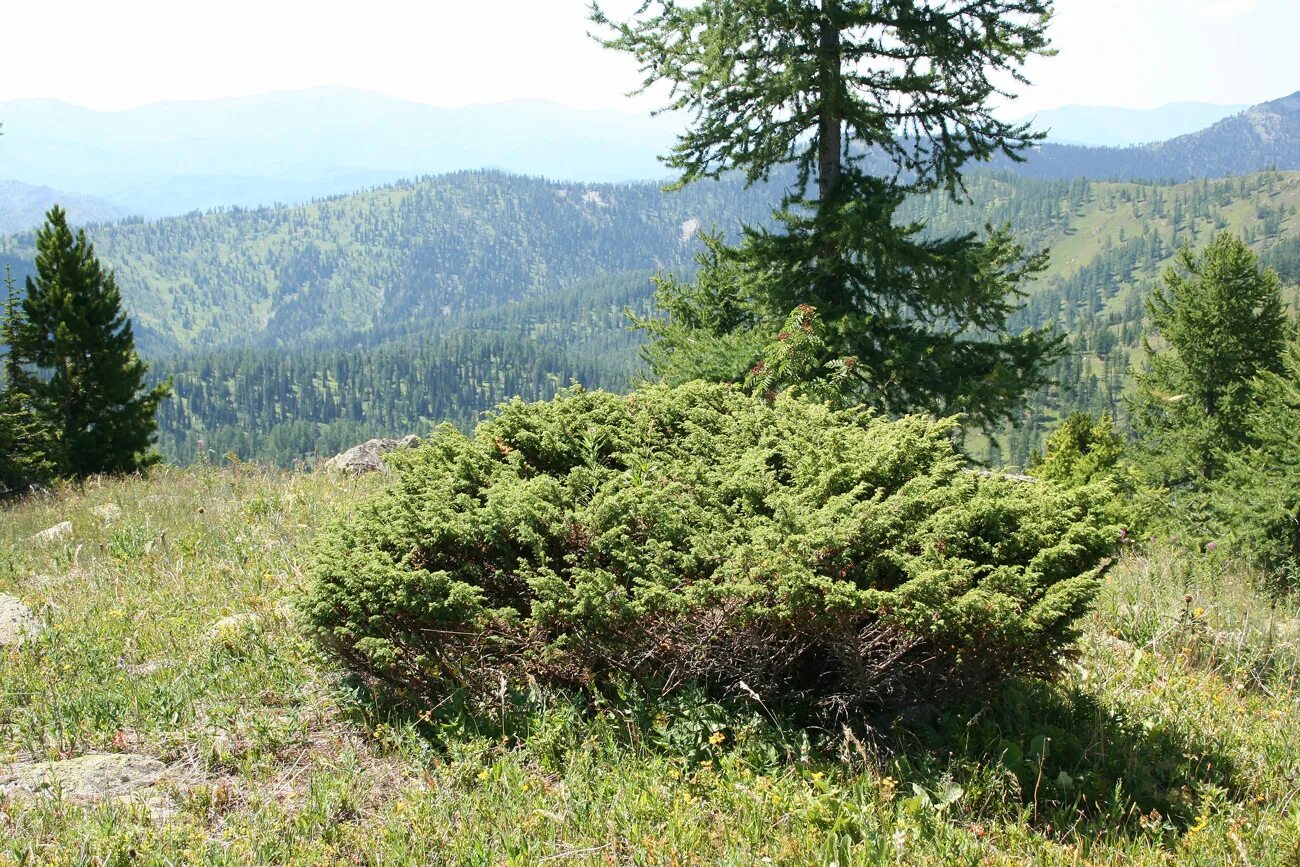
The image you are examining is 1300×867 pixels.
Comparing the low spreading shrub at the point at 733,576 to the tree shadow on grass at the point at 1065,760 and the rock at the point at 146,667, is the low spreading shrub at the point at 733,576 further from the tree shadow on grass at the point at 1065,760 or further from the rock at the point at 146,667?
the rock at the point at 146,667

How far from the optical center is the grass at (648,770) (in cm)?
312

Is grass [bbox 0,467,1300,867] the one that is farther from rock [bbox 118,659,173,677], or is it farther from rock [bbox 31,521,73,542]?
rock [bbox 31,521,73,542]

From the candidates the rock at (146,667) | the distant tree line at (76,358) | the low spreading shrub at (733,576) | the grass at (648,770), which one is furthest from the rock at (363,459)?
the distant tree line at (76,358)

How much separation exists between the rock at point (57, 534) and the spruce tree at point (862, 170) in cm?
736

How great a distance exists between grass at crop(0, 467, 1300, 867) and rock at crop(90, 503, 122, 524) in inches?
178

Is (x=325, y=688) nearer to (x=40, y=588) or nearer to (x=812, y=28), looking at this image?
(x=40, y=588)

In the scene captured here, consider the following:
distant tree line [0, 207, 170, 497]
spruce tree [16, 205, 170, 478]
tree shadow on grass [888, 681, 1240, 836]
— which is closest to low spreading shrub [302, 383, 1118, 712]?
tree shadow on grass [888, 681, 1240, 836]

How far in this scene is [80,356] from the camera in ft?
96.6

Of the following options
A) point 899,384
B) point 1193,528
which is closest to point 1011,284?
point 899,384

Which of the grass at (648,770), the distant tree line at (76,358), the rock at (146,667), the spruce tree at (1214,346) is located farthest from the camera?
the distant tree line at (76,358)

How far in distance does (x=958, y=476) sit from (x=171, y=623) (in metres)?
5.44

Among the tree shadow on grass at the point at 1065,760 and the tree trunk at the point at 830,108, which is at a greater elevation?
the tree trunk at the point at 830,108

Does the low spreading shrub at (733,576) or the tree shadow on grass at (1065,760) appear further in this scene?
the low spreading shrub at (733,576)

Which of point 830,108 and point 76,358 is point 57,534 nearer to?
point 830,108
